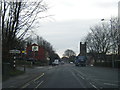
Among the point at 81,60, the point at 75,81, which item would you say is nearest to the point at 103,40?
the point at 81,60

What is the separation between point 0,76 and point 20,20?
428 inches

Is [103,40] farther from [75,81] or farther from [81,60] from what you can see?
[75,81]

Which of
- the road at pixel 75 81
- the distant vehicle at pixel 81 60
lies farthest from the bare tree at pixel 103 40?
the road at pixel 75 81

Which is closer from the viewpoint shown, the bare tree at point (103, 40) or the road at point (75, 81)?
the road at point (75, 81)

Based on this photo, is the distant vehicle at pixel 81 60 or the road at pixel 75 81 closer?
the road at pixel 75 81

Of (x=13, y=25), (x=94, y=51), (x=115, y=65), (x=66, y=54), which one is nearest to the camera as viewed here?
(x=13, y=25)

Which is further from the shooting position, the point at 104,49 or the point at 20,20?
the point at 104,49

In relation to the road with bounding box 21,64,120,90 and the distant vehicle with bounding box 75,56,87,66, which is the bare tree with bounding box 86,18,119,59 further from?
the road with bounding box 21,64,120,90

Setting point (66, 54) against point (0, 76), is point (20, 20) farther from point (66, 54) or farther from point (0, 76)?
point (66, 54)

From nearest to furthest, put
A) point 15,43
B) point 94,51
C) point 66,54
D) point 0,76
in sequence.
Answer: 1. point 0,76
2. point 15,43
3. point 94,51
4. point 66,54

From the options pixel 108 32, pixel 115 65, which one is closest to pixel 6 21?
pixel 115 65

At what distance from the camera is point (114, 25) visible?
198 feet

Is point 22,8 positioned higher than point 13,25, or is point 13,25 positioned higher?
point 22,8

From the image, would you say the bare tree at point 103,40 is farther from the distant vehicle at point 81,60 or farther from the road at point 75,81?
the road at point 75,81
